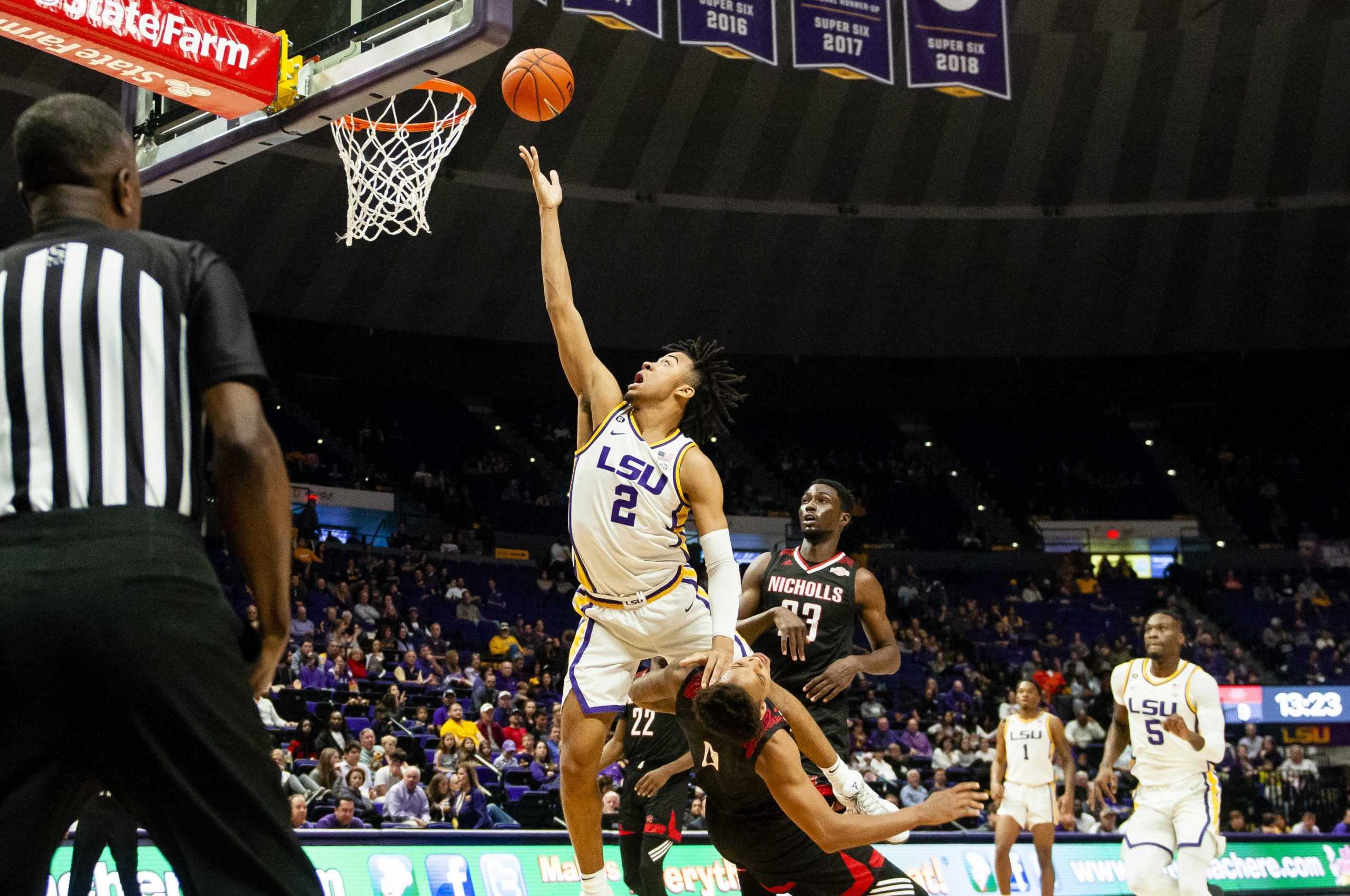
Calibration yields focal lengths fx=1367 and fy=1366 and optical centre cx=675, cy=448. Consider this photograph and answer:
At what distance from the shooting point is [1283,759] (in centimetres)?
2095

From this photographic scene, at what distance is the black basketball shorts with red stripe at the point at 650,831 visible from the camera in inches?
313

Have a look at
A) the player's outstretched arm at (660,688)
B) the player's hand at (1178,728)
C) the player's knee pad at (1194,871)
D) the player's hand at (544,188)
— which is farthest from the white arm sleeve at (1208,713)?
the player's hand at (544,188)

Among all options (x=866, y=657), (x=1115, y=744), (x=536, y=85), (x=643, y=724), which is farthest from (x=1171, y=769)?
(x=536, y=85)

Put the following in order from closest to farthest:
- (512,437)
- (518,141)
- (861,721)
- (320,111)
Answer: (320,111)
(861,721)
(518,141)
(512,437)

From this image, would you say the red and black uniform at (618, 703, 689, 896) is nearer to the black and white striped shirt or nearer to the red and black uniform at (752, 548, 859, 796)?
the red and black uniform at (752, 548, 859, 796)

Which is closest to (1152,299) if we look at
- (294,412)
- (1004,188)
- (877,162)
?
(1004,188)

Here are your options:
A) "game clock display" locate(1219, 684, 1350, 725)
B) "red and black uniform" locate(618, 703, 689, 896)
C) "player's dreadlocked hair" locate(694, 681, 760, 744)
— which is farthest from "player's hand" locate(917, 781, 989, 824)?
"game clock display" locate(1219, 684, 1350, 725)

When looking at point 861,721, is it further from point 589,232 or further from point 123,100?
point 123,100

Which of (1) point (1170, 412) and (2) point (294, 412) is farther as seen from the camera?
(1) point (1170, 412)

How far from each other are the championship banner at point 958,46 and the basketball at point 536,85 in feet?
23.4

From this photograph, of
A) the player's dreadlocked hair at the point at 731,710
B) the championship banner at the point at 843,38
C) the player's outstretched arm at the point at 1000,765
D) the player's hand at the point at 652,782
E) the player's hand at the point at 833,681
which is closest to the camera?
the player's dreadlocked hair at the point at 731,710

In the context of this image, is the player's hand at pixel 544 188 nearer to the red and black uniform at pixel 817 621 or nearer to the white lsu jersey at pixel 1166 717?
the red and black uniform at pixel 817 621

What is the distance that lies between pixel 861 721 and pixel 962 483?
45.6ft

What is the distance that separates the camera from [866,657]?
730 cm
